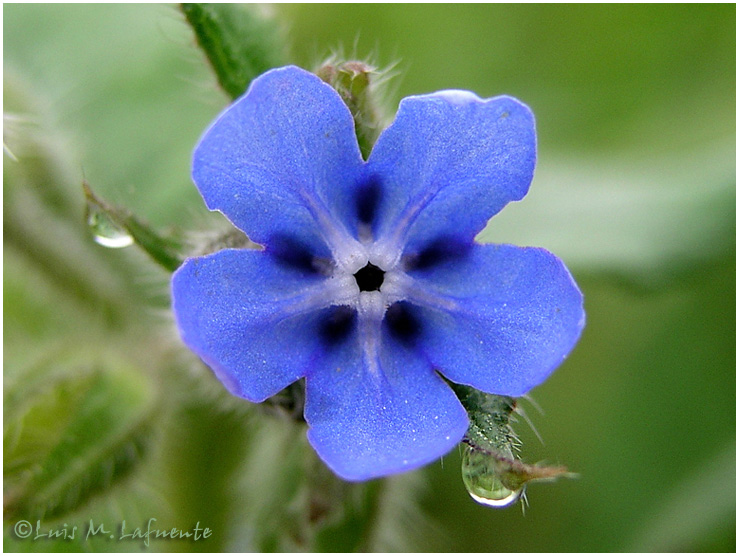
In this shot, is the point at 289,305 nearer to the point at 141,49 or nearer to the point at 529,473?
the point at 529,473

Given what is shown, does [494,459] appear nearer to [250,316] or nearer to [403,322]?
[403,322]

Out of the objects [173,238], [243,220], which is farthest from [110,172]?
[243,220]

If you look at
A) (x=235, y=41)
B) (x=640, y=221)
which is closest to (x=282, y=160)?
(x=235, y=41)

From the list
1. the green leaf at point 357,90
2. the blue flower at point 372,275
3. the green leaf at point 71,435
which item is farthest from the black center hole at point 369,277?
the green leaf at point 71,435

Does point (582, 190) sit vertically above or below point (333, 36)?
below

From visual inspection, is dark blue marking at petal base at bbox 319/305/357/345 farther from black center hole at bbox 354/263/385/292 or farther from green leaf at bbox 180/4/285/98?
green leaf at bbox 180/4/285/98

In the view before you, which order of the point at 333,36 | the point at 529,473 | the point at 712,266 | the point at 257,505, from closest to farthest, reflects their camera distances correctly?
the point at 529,473
the point at 257,505
the point at 712,266
the point at 333,36

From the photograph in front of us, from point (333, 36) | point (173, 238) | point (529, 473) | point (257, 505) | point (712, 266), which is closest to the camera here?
point (529, 473)
